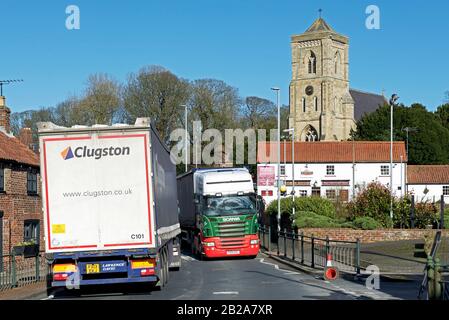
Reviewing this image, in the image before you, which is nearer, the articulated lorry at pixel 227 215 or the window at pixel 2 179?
the window at pixel 2 179

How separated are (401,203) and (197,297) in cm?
3056

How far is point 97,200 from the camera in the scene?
57.5 ft

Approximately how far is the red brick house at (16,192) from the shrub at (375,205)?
20234 mm

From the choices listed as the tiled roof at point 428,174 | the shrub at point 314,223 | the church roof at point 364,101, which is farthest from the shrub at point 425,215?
the church roof at point 364,101

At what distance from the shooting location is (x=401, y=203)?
45.8 metres

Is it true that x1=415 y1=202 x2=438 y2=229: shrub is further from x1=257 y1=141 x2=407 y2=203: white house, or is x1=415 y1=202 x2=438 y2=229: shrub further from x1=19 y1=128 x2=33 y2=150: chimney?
x1=257 y1=141 x2=407 y2=203: white house

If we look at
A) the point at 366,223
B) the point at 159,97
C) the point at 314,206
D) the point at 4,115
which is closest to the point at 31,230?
the point at 4,115

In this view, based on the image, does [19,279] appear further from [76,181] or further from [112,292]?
[76,181]

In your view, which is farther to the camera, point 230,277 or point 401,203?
point 401,203

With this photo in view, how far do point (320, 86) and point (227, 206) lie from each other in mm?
108202

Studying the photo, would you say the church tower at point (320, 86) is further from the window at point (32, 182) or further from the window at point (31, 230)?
the window at point (31, 230)

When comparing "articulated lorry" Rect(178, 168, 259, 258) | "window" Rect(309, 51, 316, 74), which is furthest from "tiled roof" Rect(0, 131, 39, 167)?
"window" Rect(309, 51, 316, 74)

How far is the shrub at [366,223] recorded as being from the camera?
42312mm

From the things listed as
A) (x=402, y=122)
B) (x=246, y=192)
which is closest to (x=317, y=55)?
(x=402, y=122)
